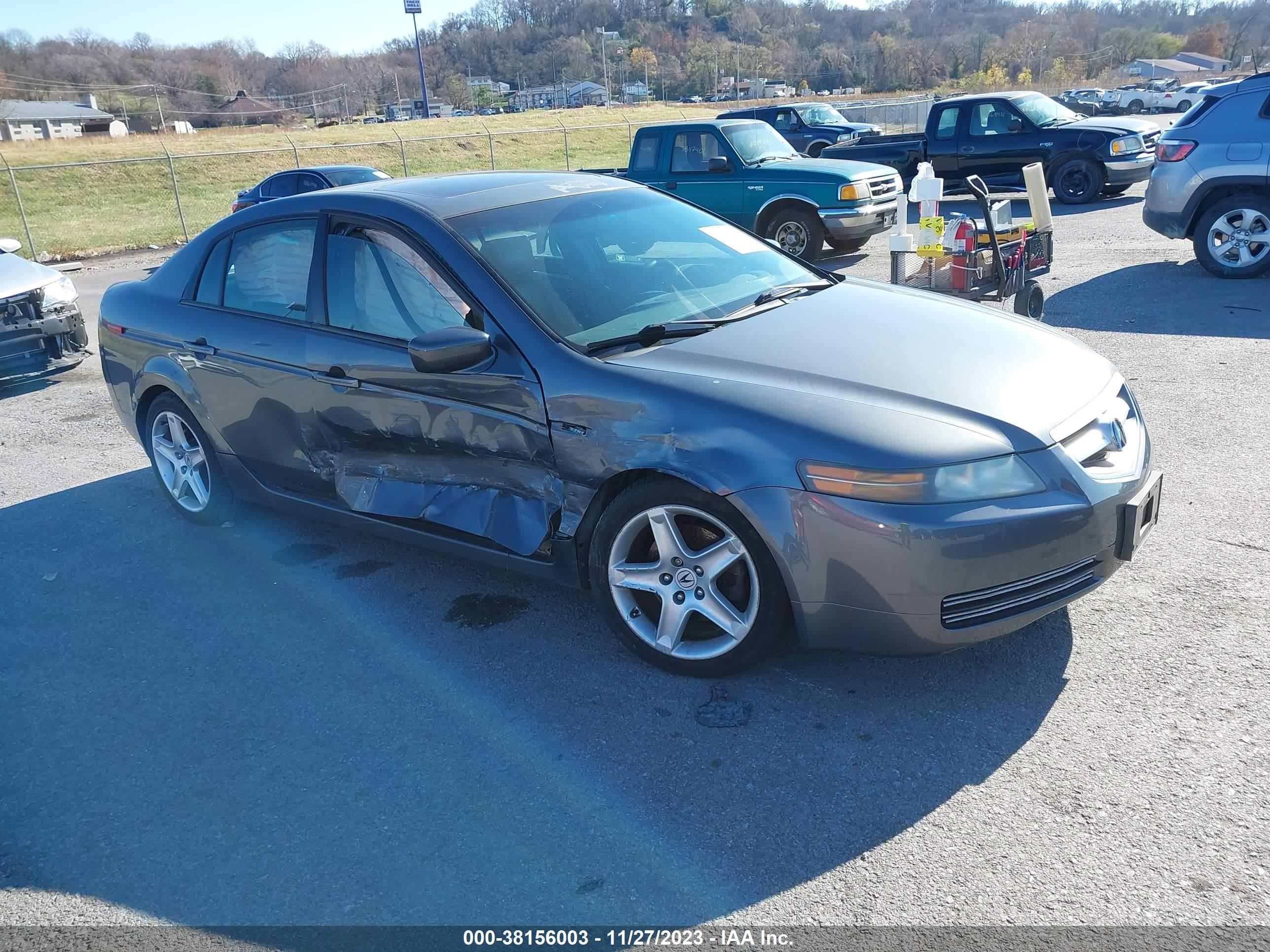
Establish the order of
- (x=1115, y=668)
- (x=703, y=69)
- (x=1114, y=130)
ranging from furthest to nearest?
1. (x=703, y=69)
2. (x=1114, y=130)
3. (x=1115, y=668)

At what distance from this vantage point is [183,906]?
2.68 meters

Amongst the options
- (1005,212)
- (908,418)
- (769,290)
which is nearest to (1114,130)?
(1005,212)

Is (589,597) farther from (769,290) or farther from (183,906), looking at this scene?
(183,906)

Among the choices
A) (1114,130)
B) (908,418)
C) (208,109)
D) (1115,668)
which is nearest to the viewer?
(908,418)

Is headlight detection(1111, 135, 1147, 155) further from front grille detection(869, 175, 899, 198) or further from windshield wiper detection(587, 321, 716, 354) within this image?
windshield wiper detection(587, 321, 716, 354)

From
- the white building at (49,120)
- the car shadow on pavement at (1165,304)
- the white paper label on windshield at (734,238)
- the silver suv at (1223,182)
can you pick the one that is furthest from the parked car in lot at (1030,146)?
the white building at (49,120)

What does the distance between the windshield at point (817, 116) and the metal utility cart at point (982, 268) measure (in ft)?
55.5

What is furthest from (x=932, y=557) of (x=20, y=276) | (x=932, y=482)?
(x=20, y=276)

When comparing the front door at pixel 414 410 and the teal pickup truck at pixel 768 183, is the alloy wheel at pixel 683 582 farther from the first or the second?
the teal pickup truck at pixel 768 183

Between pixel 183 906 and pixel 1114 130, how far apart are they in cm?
1679

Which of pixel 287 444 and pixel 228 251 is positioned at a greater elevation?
pixel 228 251

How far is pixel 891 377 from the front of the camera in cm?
340

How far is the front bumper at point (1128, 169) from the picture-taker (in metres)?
15.5

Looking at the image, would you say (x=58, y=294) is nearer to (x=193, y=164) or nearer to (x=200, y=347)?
(x=200, y=347)
